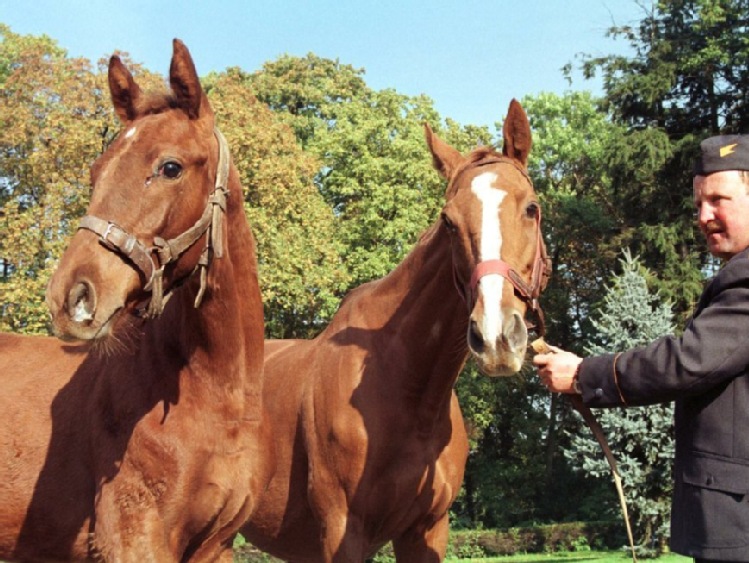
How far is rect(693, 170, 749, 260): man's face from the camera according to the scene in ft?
11.9

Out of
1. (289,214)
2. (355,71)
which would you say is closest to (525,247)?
(289,214)

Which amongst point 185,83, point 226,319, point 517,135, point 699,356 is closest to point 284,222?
point 517,135

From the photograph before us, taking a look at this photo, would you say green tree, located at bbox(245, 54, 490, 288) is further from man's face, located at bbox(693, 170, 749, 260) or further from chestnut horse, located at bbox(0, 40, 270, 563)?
man's face, located at bbox(693, 170, 749, 260)

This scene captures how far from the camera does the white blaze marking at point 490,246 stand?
171 inches

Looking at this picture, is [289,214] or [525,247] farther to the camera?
[289,214]

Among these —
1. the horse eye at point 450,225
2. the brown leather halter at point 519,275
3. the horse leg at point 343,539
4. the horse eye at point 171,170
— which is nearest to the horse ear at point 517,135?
the brown leather halter at point 519,275

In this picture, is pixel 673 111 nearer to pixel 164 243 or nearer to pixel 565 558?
pixel 565 558

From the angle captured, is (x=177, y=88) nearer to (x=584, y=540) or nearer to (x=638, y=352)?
(x=638, y=352)

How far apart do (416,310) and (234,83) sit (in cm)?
3039

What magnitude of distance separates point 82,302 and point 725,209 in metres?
2.93

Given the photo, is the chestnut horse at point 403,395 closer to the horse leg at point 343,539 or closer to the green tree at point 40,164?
the horse leg at point 343,539

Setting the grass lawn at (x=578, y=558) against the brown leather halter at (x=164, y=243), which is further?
the grass lawn at (x=578, y=558)

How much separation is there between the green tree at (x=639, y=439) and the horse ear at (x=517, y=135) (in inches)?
779

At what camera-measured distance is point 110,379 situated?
4816 millimetres
